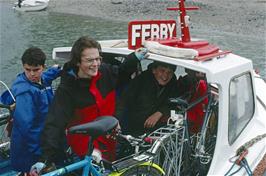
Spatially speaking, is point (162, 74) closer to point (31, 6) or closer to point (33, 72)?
point (33, 72)

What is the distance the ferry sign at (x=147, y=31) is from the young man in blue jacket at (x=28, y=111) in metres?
1.00

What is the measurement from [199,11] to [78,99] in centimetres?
2796

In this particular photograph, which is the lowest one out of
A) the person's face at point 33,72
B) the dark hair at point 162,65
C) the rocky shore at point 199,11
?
the rocky shore at point 199,11

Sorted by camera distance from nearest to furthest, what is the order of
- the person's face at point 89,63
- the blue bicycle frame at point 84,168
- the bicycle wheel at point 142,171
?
the blue bicycle frame at point 84,168 → the bicycle wheel at point 142,171 → the person's face at point 89,63

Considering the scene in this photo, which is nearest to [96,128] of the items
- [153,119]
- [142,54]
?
[142,54]

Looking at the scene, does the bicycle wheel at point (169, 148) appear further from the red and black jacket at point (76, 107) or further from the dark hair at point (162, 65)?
the dark hair at point (162, 65)

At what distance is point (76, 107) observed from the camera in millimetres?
3369

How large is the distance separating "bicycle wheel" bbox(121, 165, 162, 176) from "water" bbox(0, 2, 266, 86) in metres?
10.2

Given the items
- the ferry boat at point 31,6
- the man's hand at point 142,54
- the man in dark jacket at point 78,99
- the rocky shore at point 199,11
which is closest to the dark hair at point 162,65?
the man's hand at point 142,54

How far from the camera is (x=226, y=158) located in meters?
3.84

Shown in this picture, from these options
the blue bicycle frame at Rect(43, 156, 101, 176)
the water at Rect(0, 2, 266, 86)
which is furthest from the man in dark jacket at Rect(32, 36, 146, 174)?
the water at Rect(0, 2, 266, 86)

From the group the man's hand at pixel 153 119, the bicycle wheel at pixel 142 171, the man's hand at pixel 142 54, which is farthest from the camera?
the man's hand at pixel 153 119

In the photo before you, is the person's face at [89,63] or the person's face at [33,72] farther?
the person's face at [33,72]

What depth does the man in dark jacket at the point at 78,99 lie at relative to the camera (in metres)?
3.19
